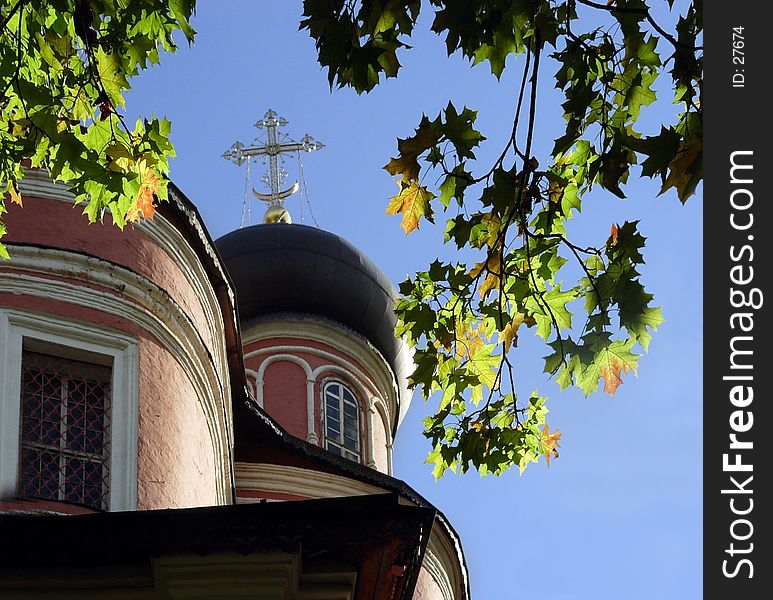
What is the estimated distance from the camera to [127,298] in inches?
511

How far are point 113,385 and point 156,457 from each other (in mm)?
661

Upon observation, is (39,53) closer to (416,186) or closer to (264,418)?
(416,186)

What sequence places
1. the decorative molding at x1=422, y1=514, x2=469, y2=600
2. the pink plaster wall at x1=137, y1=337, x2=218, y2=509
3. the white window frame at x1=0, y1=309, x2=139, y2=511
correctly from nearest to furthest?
1. the white window frame at x1=0, y1=309, x2=139, y2=511
2. the pink plaster wall at x1=137, y1=337, x2=218, y2=509
3. the decorative molding at x1=422, y1=514, x2=469, y2=600

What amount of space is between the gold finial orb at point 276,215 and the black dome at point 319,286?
3.17 m

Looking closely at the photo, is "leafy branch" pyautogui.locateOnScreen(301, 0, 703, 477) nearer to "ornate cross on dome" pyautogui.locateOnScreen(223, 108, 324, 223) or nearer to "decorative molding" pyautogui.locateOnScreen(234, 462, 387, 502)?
A: "decorative molding" pyautogui.locateOnScreen(234, 462, 387, 502)

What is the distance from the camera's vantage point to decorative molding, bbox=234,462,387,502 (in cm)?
1794

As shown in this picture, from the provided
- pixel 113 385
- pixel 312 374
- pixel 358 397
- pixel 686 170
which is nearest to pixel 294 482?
pixel 312 374

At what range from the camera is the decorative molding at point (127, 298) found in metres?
12.5

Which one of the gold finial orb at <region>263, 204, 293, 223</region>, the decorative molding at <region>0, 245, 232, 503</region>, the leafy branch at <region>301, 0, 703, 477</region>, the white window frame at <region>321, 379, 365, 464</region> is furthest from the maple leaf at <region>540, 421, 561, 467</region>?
the gold finial orb at <region>263, 204, 293, 223</region>

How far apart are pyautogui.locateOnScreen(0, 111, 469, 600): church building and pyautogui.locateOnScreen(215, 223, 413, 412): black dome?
18.0ft

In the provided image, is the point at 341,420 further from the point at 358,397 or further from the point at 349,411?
the point at 358,397

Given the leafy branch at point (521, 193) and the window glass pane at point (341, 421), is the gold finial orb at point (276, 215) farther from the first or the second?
the leafy branch at point (521, 193)
